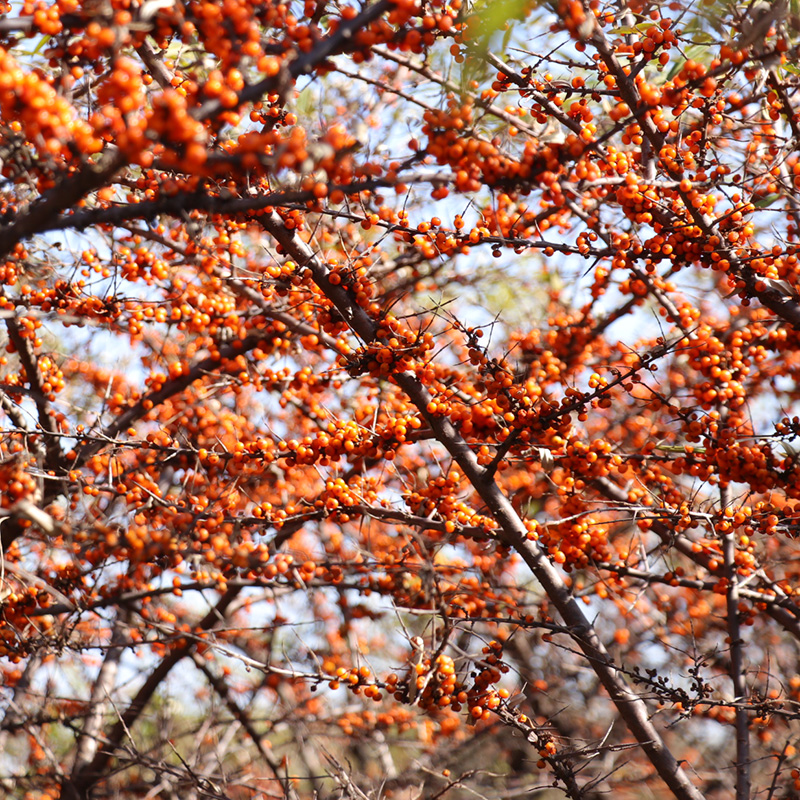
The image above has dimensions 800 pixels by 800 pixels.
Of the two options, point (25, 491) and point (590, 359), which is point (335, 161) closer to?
point (25, 491)

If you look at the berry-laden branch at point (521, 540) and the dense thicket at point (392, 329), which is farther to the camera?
the berry-laden branch at point (521, 540)

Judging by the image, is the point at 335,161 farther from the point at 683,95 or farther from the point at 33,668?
the point at 33,668

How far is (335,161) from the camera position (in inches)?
94.4

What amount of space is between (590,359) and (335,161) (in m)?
5.09

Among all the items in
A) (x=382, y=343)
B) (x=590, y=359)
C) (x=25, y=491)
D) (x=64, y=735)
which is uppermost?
(x=590, y=359)

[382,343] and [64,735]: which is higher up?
[382,343]

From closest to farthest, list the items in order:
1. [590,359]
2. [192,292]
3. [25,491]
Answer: [25,491] < [192,292] < [590,359]

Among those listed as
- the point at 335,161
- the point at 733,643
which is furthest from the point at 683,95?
the point at 733,643

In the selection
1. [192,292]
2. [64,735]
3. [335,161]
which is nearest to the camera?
[335,161]

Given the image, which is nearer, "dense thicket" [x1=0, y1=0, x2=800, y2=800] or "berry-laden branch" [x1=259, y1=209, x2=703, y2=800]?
"dense thicket" [x1=0, y1=0, x2=800, y2=800]

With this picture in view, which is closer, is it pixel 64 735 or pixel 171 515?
pixel 171 515

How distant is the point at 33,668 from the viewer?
21.0 feet

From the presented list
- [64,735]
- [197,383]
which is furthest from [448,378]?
[64,735]

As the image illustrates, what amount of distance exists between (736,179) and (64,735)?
405 inches
